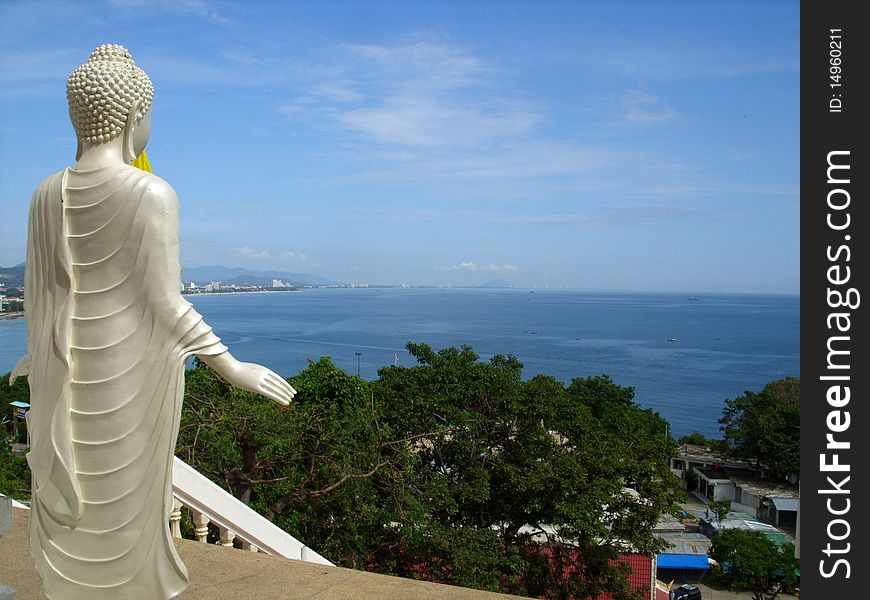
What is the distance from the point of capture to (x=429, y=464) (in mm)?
11453

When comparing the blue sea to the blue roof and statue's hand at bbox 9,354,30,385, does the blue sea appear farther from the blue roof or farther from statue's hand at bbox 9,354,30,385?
statue's hand at bbox 9,354,30,385

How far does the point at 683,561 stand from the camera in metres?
25.7

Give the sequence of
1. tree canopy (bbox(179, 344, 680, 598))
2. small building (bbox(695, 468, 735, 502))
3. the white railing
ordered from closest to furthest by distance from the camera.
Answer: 1. the white railing
2. tree canopy (bbox(179, 344, 680, 598))
3. small building (bbox(695, 468, 735, 502))

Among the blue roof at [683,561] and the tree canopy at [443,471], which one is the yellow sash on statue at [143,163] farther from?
the blue roof at [683,561]

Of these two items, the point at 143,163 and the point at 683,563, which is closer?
the point at 143,163

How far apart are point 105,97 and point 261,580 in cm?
292

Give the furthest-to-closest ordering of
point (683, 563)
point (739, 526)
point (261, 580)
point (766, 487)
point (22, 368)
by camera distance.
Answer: point (766, 487) → point (739, 526) → point (683, 563) → point (261, 580) → point (22, 368)

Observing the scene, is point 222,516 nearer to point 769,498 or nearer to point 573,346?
point 769,498

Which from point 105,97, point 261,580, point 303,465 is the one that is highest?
point 105,97

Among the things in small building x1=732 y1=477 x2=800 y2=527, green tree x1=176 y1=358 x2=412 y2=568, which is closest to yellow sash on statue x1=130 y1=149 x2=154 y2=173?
green tree x1=176 y1=358 x2=412 y2=568

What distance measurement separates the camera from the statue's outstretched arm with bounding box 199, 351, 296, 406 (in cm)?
329

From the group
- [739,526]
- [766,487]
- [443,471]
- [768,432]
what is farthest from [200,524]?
[766,487]

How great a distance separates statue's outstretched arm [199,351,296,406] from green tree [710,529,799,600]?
73.4ft

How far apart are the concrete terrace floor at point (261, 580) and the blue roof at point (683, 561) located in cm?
2301
